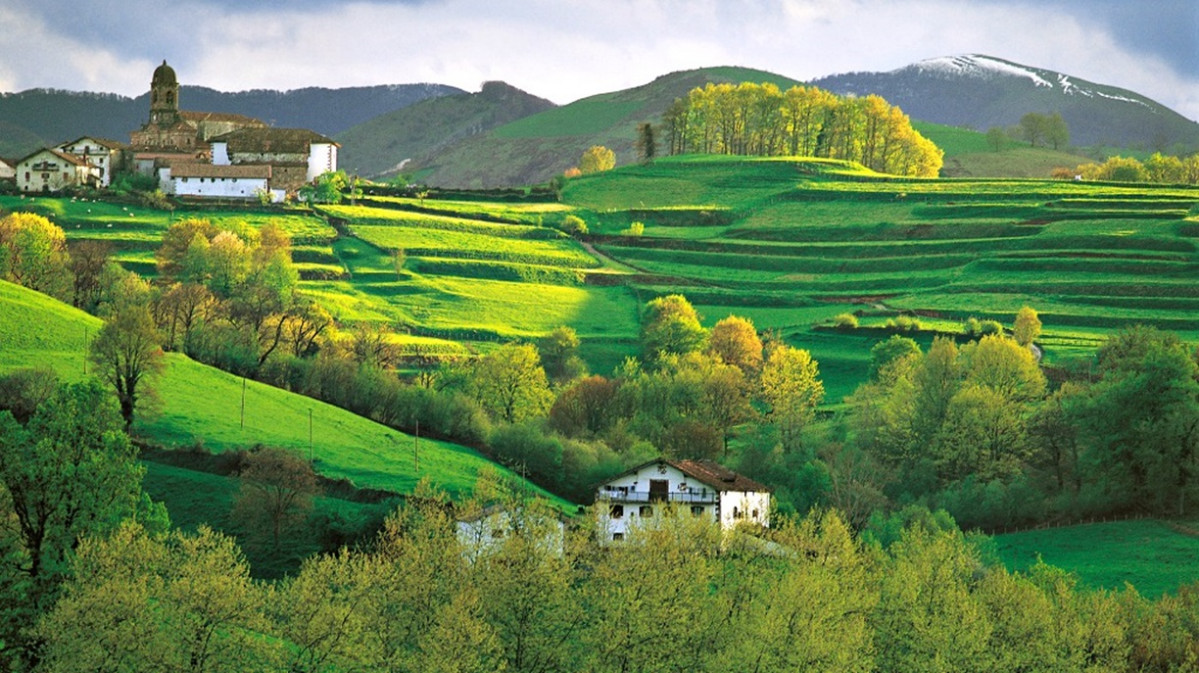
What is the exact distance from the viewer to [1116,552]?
3339 inches

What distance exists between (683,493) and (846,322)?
51174 millimetres

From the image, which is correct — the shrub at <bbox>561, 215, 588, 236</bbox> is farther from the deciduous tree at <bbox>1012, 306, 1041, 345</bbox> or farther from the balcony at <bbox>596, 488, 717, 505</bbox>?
the balcony at <bbox>596, 488, 717, 505</bbox>

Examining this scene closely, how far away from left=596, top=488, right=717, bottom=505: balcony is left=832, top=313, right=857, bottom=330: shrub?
49614 mm

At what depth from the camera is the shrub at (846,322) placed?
139 metres

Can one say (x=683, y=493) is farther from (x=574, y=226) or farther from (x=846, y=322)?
(x=574, y=226)

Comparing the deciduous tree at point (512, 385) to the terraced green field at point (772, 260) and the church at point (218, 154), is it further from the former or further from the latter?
the church at point (218, 154)

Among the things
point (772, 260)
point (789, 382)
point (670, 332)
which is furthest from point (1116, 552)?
point (772, 260)

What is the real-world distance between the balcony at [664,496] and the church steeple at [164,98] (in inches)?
4322

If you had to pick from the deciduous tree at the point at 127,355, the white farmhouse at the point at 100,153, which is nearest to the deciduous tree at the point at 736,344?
the deciduous tree at the point at 127,355

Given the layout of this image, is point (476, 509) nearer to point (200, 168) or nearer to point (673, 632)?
point (673, 632)

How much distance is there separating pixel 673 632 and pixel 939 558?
1425 centimetres

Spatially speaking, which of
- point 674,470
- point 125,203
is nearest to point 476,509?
point 674,470

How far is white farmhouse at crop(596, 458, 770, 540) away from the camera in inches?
3543

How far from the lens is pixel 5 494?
57.6m
